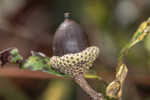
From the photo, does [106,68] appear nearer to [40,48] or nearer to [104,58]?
[104,58]

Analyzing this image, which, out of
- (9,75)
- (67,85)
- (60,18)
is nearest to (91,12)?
(60,18)

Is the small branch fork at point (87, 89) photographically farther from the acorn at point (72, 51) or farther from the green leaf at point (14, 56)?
the green leaf at point (14, 56)

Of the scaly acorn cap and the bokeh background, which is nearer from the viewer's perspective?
the scaly acorn cap

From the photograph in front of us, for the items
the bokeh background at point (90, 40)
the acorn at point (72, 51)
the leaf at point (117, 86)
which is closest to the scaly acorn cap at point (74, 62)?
the acorn at point (72, 51)

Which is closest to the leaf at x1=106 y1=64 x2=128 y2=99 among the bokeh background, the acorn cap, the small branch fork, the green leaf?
the small branch fork

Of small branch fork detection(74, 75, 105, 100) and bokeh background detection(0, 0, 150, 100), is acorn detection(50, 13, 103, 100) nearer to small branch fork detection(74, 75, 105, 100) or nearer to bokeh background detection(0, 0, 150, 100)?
small branch fork detection(74, 75, 105, 100)
